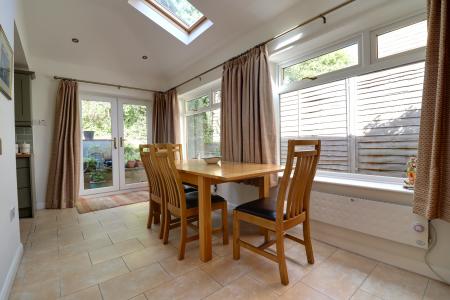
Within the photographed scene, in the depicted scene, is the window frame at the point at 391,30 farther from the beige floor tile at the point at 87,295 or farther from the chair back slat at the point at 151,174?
the beige floor tile at the point at 87,295

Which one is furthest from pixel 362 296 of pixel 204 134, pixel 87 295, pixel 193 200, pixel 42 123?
pixel 42 123

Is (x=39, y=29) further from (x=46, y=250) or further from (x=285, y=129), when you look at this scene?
(x=285, y=129)

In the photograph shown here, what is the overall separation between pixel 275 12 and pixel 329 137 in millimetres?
1515

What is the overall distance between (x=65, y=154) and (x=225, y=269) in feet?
10.6

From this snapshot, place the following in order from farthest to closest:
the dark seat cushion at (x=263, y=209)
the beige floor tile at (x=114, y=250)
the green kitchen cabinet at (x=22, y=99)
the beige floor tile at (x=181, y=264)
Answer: the green kitchen cabinet at (x=22, y=99), the beige floor tile at (x=114, y=250), the beige floor tile at (x=181, y=264), the dark seat cushion at (x=263, y=209)

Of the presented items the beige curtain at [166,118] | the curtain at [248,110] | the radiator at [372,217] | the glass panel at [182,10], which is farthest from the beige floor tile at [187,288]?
the glass panel at [182,10]

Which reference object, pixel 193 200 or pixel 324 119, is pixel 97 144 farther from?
pixel 324 119

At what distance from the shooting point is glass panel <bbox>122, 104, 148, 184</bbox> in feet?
14.7

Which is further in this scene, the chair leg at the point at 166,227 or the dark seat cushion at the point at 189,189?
the dark seat cushion at the point at 189,189

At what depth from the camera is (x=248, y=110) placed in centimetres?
272

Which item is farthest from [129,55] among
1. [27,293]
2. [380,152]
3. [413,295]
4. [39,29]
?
[413,295]

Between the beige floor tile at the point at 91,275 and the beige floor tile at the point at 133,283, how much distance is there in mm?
80

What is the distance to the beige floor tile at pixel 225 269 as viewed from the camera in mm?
1611

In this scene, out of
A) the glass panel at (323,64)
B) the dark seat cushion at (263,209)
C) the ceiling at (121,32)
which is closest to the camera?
the dark seat cushion at (263,209)
